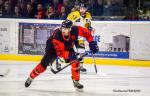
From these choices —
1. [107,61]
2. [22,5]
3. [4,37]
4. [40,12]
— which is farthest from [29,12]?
[107,61]

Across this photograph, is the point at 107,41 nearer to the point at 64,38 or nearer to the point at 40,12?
the point at 40,12

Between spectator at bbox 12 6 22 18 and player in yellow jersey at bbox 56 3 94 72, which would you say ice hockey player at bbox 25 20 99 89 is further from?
spectator at bbox 12 6 22 18

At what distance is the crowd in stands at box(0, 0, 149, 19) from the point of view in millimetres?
11258

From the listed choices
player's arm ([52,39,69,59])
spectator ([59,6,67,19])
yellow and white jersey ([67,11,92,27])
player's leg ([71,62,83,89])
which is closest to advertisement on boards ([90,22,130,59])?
spectator ([59,6,67,19])

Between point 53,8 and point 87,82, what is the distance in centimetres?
390

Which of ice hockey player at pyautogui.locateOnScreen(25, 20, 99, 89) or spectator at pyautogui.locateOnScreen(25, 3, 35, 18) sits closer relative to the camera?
ice hockey player at pyautogui.locateOnScreen(25, 20, 99, 89)

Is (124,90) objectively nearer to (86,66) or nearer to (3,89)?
(3,89)

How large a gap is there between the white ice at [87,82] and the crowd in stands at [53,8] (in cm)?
149

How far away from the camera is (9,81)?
8281 mm

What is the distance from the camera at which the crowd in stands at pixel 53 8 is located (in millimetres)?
11258

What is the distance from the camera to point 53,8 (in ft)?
38.9

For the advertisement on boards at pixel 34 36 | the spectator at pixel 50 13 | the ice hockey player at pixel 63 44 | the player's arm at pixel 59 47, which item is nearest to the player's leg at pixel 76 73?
the ice hockey player at pixel 63 44

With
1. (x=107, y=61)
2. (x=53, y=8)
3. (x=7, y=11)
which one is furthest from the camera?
(x=7, y=11)

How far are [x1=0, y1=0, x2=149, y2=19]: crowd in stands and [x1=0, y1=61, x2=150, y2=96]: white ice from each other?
4.89ft
